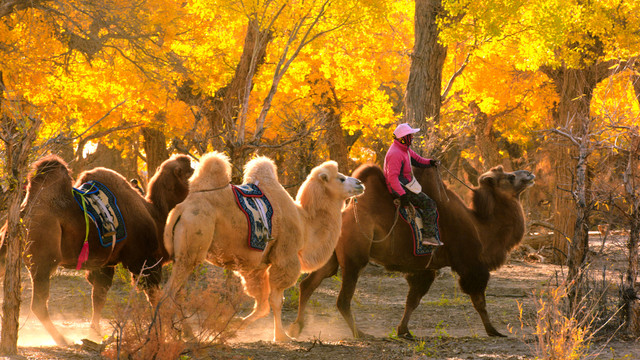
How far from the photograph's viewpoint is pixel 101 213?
7.85 meters

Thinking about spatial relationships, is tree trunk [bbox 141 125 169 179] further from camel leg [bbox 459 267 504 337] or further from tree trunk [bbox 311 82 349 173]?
camel leg [bbox 459 267 504 337]

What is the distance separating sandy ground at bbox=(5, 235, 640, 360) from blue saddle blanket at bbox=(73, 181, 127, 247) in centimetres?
122

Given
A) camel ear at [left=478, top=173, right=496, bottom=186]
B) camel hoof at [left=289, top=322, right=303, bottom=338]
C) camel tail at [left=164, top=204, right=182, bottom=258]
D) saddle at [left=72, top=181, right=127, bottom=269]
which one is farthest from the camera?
camel ear at [left=478, top=173, right=496, bottom=186]

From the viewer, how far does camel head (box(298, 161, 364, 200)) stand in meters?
8.02

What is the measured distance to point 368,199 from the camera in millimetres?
8648

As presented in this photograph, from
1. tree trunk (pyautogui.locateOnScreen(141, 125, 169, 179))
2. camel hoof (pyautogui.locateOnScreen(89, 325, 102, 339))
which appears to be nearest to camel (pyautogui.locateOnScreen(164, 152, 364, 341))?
camel hoof (pyautogui.locateOnScreen(89, 325, 102, 339))

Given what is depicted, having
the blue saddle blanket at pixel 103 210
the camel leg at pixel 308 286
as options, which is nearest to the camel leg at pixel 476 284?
the camel leg at pixel 308 286

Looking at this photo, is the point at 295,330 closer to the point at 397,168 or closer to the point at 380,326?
the point at 380,326

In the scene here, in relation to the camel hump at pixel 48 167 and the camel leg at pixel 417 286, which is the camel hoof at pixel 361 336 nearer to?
the camel leg at pixel 417 286

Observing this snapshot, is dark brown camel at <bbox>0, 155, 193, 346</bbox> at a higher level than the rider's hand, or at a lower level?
lower

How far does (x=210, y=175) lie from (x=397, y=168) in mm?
2429

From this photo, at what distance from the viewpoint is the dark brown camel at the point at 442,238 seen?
8.40 meters

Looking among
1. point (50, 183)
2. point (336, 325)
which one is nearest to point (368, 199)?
point (336, 325)

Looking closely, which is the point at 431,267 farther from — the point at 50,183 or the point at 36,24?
the point at 36,24
